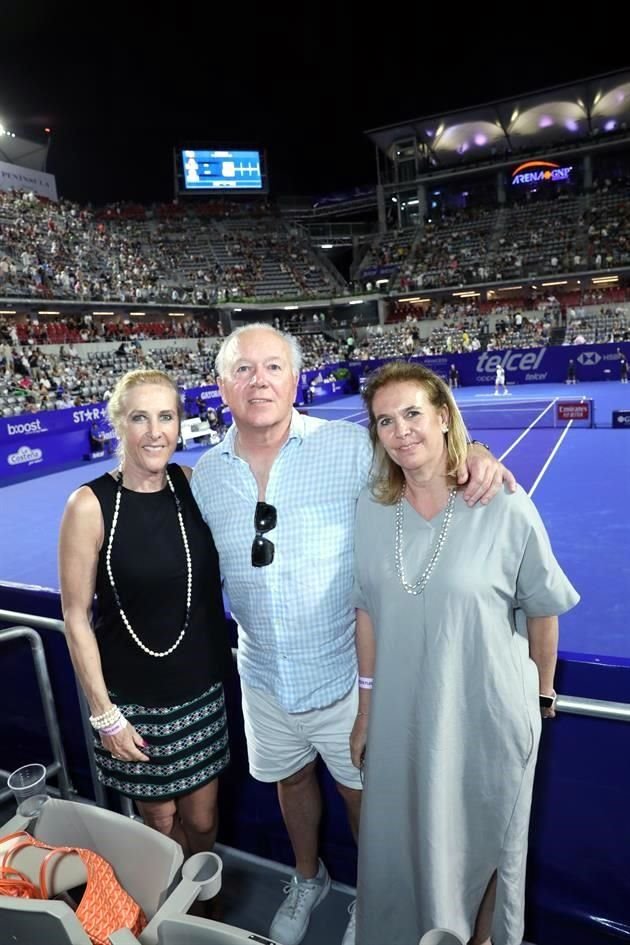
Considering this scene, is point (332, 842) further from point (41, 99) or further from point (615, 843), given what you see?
point (41, 99)

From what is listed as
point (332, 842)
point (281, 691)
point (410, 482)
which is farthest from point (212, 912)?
point (410, 482)

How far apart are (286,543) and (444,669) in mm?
714

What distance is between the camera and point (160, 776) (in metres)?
2.39

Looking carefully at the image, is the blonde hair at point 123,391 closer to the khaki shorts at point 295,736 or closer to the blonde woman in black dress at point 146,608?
the blonde woman in black dress at point 146,608

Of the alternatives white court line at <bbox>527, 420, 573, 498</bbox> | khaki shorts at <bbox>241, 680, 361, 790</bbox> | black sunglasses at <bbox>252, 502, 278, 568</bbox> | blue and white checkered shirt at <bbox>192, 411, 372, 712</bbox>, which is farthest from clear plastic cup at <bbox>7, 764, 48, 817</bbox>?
white court line at <bbox>527, 420, 573, 498</bbox>

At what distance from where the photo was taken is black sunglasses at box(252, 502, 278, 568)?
2.22 metres

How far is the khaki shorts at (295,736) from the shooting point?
2408 mm

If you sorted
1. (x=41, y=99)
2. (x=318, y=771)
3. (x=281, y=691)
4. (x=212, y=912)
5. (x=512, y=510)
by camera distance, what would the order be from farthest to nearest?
(x=41, y=99) < (x=318, y=771) < (x=212, y=912) < (x=281, y=691) < (x=512, y=510)

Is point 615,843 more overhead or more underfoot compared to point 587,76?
more underfoot

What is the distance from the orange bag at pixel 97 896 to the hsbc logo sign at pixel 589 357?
1201 inches

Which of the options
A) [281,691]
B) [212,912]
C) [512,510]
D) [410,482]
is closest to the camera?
[512,510]

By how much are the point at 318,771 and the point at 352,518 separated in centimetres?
136

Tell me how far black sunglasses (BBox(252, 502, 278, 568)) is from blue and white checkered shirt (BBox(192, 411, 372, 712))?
0.08ft

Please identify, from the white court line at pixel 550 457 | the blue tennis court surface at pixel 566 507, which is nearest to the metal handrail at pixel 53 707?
the blue tennis court surface at pixel 566 507
